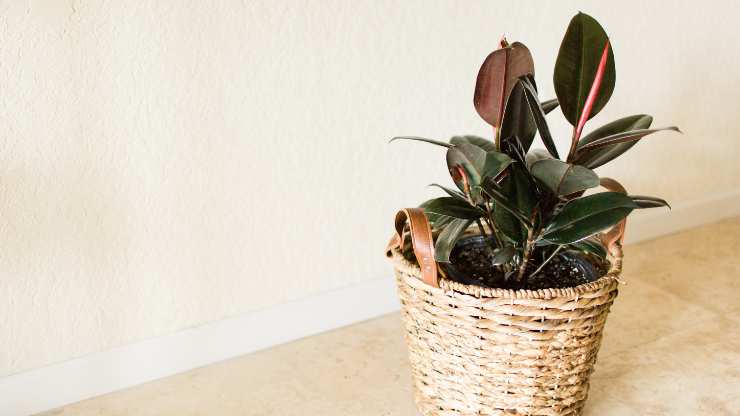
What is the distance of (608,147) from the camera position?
1228 mm

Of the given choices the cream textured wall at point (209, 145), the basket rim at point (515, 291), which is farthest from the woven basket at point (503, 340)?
the cream textured wall at point (209, 145)

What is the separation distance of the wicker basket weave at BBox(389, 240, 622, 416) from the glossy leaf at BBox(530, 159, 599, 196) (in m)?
0.16

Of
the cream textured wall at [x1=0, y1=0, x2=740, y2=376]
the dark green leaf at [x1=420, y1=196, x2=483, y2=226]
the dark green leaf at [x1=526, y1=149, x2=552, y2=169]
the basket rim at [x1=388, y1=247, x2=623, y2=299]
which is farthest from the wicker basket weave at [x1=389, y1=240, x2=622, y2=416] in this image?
the cream textured wall at [x1=0, y1=0, x2=740, y2=376]

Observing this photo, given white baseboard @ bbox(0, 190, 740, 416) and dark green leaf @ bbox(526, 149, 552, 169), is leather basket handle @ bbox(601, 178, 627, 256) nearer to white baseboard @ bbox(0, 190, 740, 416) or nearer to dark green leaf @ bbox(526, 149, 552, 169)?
dark green leaf @ bbox(526, 149, 552, 169)

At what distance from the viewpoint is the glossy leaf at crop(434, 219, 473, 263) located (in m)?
1.16

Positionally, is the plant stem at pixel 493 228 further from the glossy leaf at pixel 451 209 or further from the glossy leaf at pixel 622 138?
the glossy leaf at pixel 622 138

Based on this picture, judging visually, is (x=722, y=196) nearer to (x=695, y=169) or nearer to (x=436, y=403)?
(x=695, y=169)

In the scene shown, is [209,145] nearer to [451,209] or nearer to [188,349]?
[188,349]

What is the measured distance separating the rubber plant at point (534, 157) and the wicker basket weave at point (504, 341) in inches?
2.9

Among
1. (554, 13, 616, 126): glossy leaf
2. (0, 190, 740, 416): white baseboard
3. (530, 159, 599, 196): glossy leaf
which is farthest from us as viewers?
(0, 190, 740, 416): white baseboard

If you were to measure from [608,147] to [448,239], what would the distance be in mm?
307

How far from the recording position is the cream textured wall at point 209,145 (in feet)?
4.30

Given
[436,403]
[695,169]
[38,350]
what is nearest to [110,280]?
[38,350]

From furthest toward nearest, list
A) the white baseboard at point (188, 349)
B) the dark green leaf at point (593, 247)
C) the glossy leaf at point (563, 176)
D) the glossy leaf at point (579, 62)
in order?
1. the white baseboard at point (188, 349)
2. the dark green leaf at point (593, 247)
3. the glossy leaf at point (579, 62)
4. the glossy leaf at point (563, 176)
